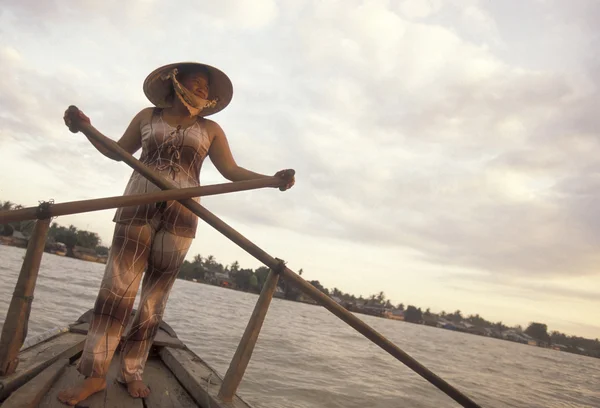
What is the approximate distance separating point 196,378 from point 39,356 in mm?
1042

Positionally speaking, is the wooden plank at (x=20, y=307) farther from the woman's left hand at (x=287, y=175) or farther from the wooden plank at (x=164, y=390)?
the woman's left hand at (x=287, y=175)

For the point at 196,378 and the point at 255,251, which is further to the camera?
the point at 196,378

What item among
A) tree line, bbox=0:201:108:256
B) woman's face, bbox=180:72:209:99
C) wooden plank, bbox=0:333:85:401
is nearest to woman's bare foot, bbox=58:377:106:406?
wooden plank, bbox=0:333:85:401

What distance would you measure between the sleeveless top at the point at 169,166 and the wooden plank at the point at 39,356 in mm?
968

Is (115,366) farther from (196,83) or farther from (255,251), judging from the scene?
(196,83)

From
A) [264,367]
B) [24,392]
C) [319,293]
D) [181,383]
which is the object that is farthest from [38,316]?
[319,293]

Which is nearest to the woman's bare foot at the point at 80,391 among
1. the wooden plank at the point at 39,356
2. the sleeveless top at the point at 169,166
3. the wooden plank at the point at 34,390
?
the wooden plank at the point at 34,390

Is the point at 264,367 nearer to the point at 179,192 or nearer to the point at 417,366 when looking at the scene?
the point at 417,366

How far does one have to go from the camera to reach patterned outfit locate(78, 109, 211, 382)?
87.9 inches

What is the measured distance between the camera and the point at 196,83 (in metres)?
2.59

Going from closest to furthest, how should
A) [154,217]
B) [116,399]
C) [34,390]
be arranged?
[34,390] → [116,399] → [154,217]

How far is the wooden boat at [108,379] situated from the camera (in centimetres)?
203

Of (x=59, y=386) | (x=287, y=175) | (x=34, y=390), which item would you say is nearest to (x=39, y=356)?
(x=59, y=386)

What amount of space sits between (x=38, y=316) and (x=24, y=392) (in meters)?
8.05
